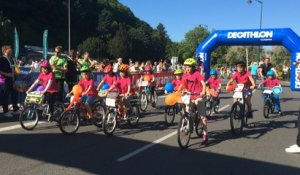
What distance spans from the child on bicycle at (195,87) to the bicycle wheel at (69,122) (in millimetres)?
2578

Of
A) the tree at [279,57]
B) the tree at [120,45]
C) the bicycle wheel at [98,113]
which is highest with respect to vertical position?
the tree at [120,45]

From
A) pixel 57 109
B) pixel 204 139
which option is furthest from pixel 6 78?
pixel 204 139

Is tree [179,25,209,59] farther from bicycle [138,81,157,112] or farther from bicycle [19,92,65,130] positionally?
bicycle [19,92,65,130]

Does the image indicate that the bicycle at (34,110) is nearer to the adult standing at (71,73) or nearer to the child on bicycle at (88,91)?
the child on bicycle at (88,91)

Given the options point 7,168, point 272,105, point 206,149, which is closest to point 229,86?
point 206,149

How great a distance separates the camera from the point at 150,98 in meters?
17.7

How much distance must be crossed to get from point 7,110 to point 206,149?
267 inches

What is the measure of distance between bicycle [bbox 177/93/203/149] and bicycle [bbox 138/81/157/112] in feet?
21.5

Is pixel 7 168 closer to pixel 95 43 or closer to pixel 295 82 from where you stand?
pixel 295 82

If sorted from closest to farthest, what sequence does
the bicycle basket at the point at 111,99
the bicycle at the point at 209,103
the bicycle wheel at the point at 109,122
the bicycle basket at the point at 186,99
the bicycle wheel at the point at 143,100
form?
the bicycle basket at the point at 186,99, the bicycle wheel at the point at 109,122, the bicycle basket at the point at 111,99, the bicycle at the point at 209,103, the bicycle wheel at the point at 143,100

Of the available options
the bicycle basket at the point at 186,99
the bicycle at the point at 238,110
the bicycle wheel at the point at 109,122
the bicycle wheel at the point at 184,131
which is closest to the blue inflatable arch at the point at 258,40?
the bicycle at the point at 238,110

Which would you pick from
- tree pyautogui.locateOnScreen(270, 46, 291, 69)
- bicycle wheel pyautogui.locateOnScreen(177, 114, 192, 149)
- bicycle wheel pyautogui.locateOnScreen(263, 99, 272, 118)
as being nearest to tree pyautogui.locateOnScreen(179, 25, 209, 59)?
tree pyautogui.locateOnScreen(270, 46, 291, 69)

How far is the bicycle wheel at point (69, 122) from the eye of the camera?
10602 mm

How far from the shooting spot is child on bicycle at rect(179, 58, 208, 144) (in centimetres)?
1001
